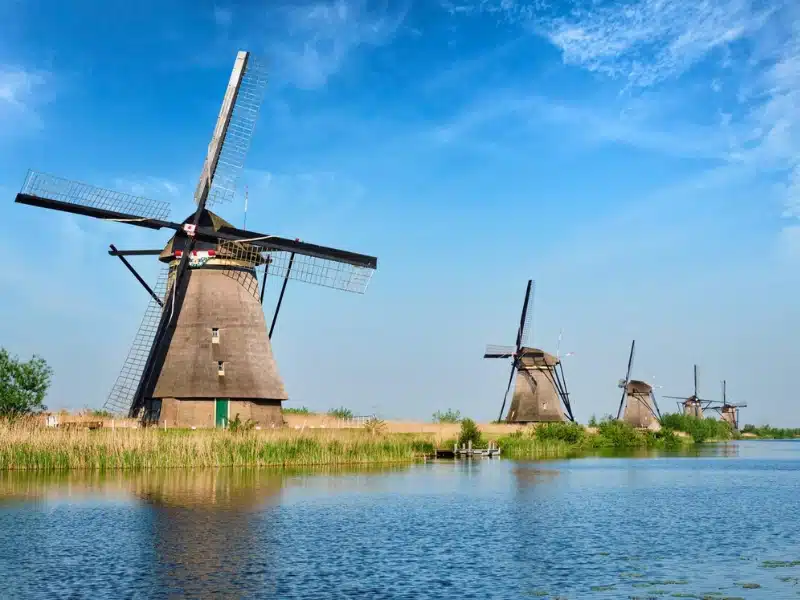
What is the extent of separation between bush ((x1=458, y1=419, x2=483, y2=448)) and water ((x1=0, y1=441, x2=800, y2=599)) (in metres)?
16.6

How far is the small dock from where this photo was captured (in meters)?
42.4

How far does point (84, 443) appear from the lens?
87.9 feet

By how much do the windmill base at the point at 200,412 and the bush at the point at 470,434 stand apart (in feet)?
45.5

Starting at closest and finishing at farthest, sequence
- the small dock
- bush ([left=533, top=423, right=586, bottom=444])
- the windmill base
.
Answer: the windmill base
the small dock
bush ([left=533, top=423, right=586, bottom=444])

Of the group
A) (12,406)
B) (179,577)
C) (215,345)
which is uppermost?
(215,345)

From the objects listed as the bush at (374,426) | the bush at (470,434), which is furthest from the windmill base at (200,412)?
the bush at (470,434)

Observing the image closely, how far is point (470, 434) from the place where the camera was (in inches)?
1768

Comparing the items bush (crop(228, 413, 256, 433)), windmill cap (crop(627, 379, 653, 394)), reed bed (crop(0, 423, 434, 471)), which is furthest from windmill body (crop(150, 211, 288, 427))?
windmill cap (crop(627, 379, 653, 394))

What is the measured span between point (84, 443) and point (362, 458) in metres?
10.8

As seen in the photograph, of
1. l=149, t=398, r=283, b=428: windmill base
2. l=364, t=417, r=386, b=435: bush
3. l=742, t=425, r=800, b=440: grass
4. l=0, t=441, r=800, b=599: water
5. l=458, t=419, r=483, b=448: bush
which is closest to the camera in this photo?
l=0, t=441, r=800, b=599: water

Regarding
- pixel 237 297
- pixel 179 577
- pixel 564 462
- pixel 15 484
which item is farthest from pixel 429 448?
pixel 179 577

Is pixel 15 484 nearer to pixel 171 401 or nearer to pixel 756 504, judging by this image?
pixel 171 401

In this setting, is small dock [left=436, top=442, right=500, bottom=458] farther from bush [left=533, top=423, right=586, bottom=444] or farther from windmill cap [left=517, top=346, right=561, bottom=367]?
windmill cap [left=517, top=346, right=561, bottom=367]

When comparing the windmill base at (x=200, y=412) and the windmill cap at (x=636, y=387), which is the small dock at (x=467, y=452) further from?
the windmill cap at (x=636, y=387)
